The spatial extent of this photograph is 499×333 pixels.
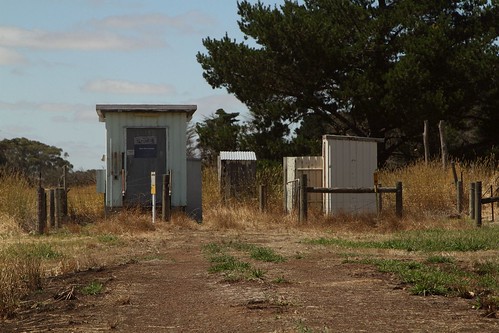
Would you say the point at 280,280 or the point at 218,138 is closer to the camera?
the point at 280,280

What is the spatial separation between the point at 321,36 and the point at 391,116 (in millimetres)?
4465

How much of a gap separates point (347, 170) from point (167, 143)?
4.99 metres

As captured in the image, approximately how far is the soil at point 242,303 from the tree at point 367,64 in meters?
25.1

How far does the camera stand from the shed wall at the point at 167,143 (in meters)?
24.7

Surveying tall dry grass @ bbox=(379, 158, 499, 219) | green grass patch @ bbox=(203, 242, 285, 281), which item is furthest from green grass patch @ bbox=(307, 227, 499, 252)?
tall dry grass @ bbox=(379, 158, 499, 219)

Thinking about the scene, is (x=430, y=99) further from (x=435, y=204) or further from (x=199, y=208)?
(x=199, y=208)

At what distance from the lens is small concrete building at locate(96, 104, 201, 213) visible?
24.6m

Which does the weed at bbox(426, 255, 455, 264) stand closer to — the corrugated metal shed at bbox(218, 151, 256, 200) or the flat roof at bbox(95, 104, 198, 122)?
the flat roof at bbox(95, 104, 198, 122)

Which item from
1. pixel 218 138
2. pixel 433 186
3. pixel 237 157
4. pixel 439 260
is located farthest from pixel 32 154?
pixel 439 260

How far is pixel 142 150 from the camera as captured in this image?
24.9 m

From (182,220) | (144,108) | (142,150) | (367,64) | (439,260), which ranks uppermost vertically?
(367,64)

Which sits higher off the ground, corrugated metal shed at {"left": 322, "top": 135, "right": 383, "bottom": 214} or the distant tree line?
the distant tree line

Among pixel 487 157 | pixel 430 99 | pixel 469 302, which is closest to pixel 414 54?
pixel 430 99

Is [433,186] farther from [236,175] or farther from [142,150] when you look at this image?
[142,150]
